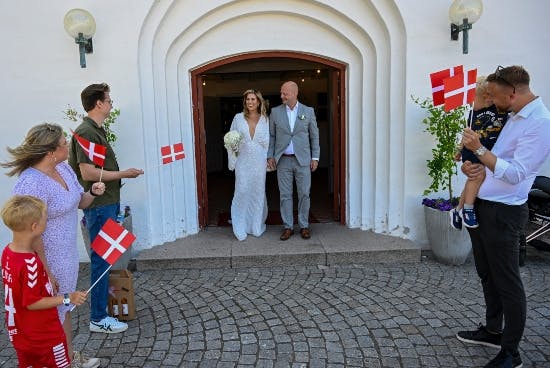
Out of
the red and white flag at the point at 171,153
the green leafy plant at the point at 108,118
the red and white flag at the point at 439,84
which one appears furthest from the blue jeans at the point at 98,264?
the red and white flag at the point at 439,84

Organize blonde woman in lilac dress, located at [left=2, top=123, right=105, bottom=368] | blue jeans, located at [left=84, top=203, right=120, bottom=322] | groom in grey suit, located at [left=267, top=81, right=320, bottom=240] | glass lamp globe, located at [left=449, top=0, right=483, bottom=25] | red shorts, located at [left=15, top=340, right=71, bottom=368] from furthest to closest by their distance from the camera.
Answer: groom in grey suit, located at [left=267, top=81, right=320, bottom=240] < glass lamp globe, located at [left=449, top=0, right=483, bottom=25] < blue jeans, located at [left=84, top=203, right=120, bottom=322] < blonde woman in lilac dress, located at [left=2, top=123, right=105, bottom=368] < red shorts, located at [left=15, top=340, right=71, bottom=368]

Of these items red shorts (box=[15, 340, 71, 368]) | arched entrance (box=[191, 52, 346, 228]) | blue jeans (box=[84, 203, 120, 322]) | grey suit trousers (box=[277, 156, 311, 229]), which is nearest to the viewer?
red shorts (box=[15, 340, 71, 368])

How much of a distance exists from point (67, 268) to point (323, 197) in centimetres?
593

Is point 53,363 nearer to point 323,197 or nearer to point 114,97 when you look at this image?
point 114,97

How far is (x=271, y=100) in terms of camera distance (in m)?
12.3

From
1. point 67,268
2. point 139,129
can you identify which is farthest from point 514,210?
point 139,129

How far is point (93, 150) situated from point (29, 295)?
132 cm

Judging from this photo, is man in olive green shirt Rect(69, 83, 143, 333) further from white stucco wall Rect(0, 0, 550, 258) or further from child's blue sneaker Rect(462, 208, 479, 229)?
child's blue sneaker Rect(462, 208, 479, 229)

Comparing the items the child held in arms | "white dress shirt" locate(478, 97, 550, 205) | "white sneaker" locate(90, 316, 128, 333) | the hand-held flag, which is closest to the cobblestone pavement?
"white sneaker" locate(90, 316, 128, 333)

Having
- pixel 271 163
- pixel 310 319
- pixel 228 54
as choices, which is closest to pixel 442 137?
pixel 271 163

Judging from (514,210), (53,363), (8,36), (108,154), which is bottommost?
(53,363)

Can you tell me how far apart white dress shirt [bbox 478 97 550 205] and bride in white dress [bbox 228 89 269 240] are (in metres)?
→ 3.08

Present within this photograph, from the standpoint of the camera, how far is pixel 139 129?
5207mm

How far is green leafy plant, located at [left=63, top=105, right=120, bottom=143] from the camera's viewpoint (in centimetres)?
499
